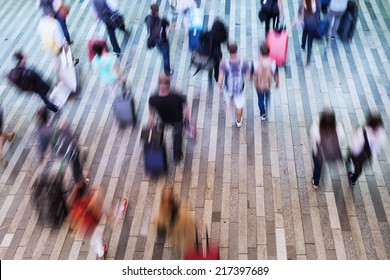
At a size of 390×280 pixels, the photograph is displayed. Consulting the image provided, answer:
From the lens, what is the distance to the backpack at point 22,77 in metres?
7.30

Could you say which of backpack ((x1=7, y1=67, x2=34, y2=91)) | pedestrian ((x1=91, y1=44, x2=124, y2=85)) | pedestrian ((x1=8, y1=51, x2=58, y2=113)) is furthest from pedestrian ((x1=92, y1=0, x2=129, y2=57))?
backpack ((x1=7, y1=67, x2=34, y2=91))

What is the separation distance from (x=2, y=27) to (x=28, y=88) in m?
4.94

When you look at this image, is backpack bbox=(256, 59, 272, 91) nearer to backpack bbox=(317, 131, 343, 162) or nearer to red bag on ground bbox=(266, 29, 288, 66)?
red bag on ground bbox=(266, 29, 288, 66)

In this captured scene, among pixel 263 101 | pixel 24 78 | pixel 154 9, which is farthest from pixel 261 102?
pixel 24 78

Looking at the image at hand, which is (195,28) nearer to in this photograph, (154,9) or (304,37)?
(154,9)

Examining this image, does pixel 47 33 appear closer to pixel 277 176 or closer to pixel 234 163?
pixel 234 163

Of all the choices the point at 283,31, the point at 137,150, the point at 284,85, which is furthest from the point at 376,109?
the point at 137,150

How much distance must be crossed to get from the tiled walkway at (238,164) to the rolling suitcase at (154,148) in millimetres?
870

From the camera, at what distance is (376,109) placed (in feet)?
24.9

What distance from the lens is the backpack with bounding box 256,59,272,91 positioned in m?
6.58

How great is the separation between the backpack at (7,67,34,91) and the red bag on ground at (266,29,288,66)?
15.5 feet

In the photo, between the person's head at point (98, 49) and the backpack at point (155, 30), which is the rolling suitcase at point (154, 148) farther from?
the backpack at point (155, 30)

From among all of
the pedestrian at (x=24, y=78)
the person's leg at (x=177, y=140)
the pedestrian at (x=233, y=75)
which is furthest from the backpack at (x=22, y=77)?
the pedestrian at (x=233, y=75)

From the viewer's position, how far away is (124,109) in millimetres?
7270
